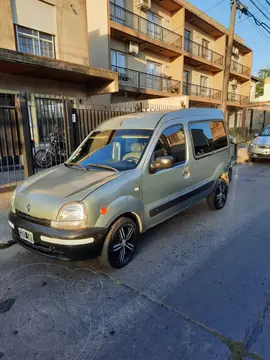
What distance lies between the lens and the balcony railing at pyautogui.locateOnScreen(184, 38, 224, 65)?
20.3 metres

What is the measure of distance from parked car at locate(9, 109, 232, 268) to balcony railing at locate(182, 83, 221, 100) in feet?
57.7

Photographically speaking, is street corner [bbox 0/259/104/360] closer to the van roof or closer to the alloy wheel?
the alloy wheel

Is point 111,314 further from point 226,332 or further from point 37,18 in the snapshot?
point 37,18

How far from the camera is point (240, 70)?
2772 centimetres

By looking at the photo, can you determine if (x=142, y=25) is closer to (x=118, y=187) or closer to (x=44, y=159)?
(x=44, y=159)

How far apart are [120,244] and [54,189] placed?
3.47 feet

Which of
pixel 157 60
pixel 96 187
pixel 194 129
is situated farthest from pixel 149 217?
pixel 157 60

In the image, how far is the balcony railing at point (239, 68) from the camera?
2632 cm

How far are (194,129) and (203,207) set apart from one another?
1.86 m

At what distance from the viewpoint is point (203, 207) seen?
5.26 metres

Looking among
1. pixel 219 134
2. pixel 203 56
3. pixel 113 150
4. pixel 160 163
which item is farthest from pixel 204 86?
pixel 160 163

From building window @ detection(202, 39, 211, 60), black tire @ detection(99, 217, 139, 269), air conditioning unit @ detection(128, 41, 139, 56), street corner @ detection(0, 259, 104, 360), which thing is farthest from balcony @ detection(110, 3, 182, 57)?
street corner @ detection(0, 259, 104, 360)

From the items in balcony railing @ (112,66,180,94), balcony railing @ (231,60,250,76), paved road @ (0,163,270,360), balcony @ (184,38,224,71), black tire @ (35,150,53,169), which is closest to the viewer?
paved road @ (0,163,270,360)

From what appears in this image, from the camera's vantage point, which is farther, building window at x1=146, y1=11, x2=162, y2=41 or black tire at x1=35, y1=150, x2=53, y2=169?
building window at x1=146, y1=11, x2=162, y2=41
